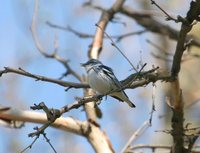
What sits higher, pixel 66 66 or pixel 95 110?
pixel 66 66

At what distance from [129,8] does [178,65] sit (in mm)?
2021

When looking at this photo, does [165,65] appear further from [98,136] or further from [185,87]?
[98,136]

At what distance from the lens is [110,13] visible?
4.11 meters

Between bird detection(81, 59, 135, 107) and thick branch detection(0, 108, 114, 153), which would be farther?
thick branch detection(0, 108, 114, 153)

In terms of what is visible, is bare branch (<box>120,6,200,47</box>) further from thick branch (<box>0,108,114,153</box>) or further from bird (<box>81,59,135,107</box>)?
bird (<box>81,59,135,107</box>)

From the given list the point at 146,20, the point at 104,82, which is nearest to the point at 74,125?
the point at 104,82

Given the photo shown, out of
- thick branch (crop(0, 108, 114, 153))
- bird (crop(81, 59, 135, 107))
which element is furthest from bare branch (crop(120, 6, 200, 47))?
bird (crop(81, 59, 135, 107))

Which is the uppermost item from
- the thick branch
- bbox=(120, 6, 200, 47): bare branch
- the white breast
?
bbox=(120, 6, 200, 47): bare branch

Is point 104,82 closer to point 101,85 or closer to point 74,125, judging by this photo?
point 101,85

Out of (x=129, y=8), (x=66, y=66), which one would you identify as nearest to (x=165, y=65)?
(x=129, y=8)

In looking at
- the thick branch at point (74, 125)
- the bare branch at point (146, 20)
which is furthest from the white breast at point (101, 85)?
the bare branch at point (146, 20)

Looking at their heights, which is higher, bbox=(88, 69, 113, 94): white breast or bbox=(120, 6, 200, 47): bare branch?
bbox=(120, 6, 200, 47): bare branch

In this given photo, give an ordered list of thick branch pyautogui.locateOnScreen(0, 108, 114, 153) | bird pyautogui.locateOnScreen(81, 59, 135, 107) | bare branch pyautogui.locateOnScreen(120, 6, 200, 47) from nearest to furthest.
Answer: bird pyautogui.locateOnScreen(81, 59, 135, 107)
thick branch pyautogui.locateOnScreen(0, 108, 114, 153)
bare branch pyautogui.locateOnScreen(120, 6, 200, 47)

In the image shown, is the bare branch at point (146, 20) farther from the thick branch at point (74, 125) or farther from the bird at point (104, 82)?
the bird at point (104, 82)
